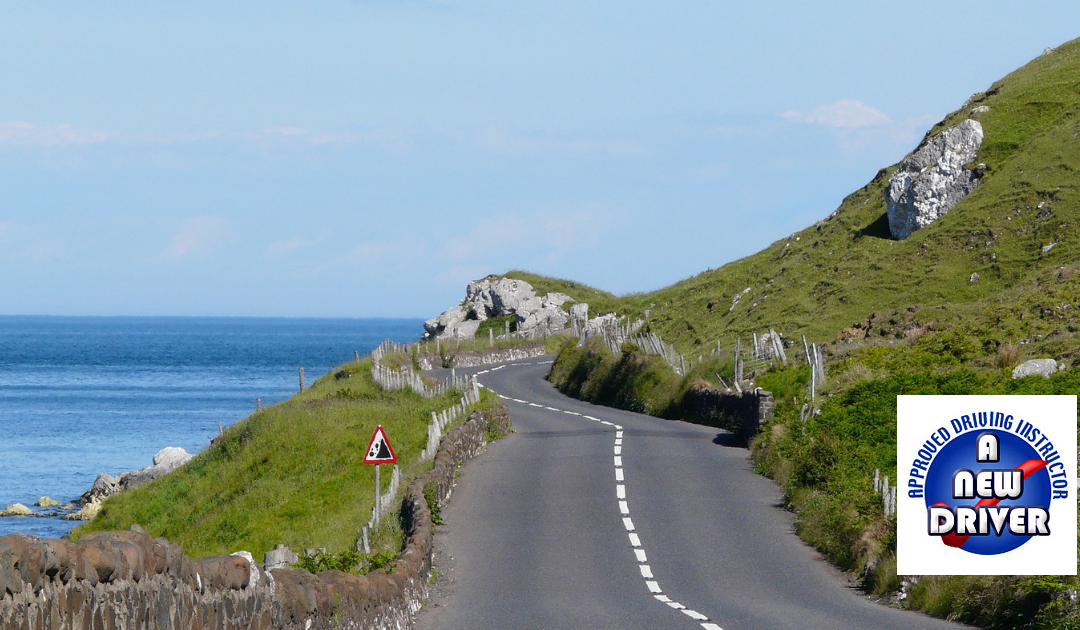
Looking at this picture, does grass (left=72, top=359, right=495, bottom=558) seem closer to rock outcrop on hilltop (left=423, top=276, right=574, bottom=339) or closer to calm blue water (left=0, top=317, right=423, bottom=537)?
calm blue water (left=0, top=317, right=423, bottom=537)

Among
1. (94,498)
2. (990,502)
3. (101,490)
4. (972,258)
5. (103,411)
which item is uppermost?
(972,258)

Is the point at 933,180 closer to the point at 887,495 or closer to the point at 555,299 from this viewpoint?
the point at 887,495

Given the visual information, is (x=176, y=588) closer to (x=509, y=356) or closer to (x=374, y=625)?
(x=374, y=625)

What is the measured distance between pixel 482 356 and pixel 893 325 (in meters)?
41.4

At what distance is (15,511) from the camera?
1816 inches

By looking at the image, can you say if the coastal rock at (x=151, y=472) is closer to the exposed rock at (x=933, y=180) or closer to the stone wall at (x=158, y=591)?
the exposed rock at (x=933, y=180)

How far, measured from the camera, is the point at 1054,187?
54.0 meters

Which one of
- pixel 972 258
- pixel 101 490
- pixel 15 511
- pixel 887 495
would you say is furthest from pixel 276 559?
pixel 972 258

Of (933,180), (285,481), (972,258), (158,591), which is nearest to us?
(158,591)

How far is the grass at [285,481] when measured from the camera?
31719 mm

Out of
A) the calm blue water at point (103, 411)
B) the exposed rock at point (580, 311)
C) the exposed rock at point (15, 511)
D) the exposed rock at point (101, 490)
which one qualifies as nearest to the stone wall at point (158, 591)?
the calm blue water at point (103, 411)

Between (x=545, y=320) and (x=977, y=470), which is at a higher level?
(x=545, y=320)

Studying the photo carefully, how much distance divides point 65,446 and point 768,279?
136 feet

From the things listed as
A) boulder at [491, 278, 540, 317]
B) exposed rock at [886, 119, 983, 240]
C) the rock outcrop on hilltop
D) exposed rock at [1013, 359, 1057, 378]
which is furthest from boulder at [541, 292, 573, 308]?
exposed rock at [1013, 359, 1057, 378]
